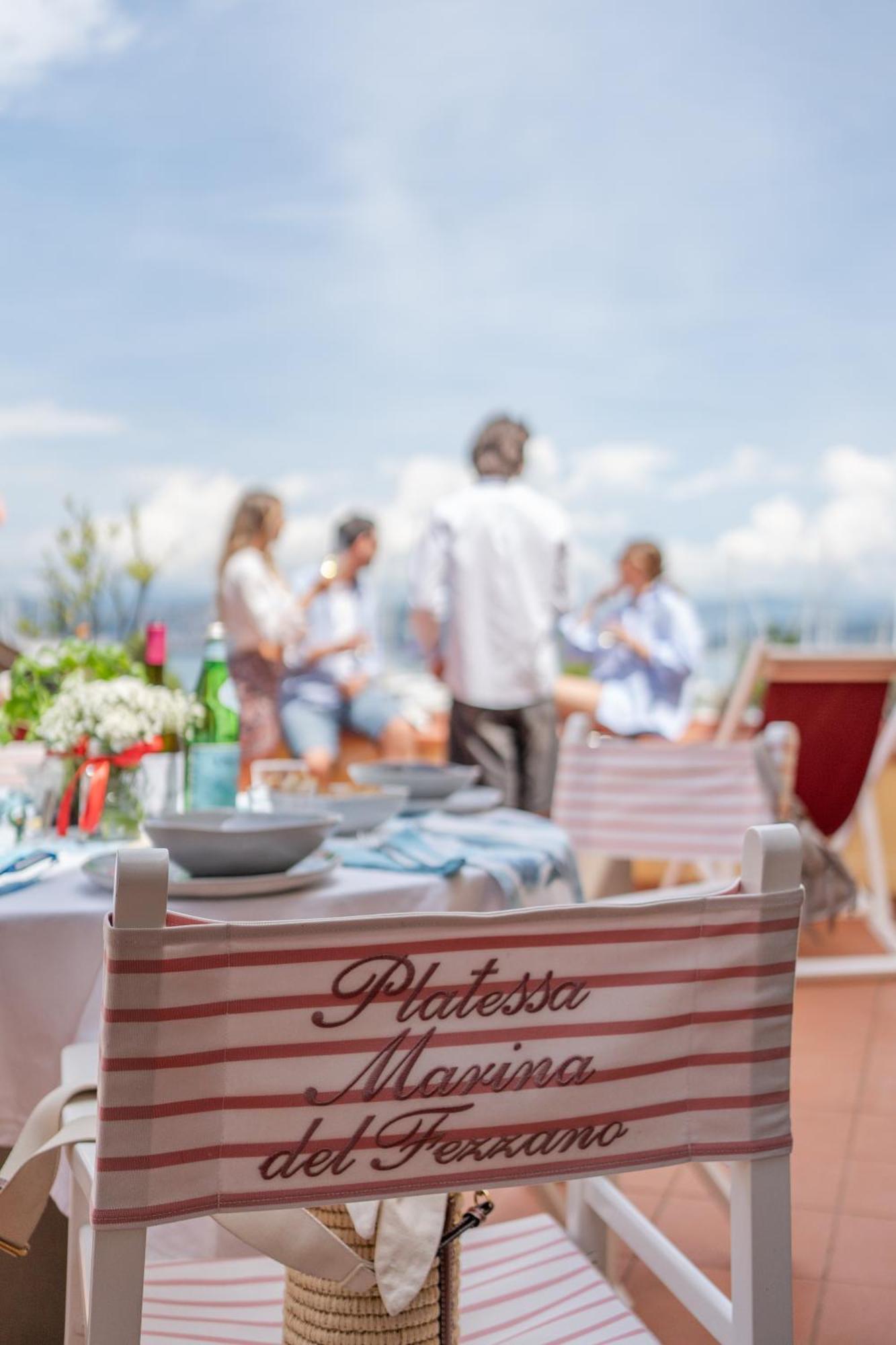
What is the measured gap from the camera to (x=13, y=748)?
183 centimetres

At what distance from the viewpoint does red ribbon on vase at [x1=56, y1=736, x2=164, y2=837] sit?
1359mm

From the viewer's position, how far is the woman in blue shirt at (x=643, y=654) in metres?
4.09

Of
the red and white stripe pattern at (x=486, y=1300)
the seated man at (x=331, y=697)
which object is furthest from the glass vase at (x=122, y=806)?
the seated man at (x=331, y=697)

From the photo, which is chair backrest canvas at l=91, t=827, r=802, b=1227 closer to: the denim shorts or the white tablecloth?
the white tablecloth

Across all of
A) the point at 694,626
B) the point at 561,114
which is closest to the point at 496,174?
the point at 561,114

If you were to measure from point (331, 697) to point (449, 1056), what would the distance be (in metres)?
3.12

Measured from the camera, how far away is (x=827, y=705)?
135 inches

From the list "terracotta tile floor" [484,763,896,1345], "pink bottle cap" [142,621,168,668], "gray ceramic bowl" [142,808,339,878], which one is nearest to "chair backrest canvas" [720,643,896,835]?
"terracotta tile floor" [484,763,896,1345]

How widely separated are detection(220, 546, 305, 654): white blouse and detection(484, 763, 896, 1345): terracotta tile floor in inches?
68.6

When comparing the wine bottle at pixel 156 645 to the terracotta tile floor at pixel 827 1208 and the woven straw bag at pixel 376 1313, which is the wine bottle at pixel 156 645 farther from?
the terracotta tile floor at pixel 827 1208

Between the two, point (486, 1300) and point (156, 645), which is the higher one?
point (156, 645)

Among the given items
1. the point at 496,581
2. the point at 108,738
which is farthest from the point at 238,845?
the point at 496,581

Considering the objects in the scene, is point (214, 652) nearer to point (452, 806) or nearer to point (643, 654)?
point (452, 806)

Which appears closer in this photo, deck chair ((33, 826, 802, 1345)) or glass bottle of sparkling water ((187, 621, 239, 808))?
deck chair ((33, 826, 802, 1345))
